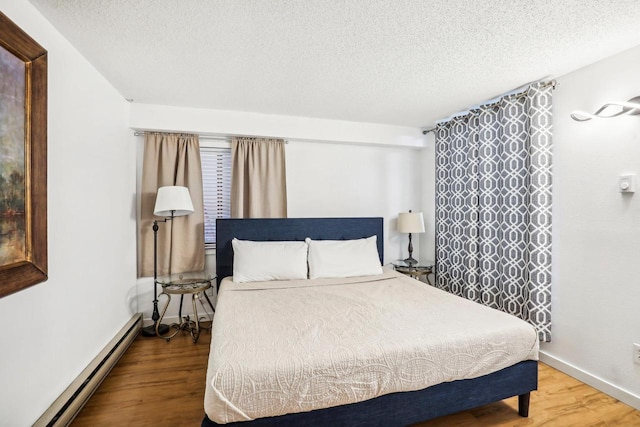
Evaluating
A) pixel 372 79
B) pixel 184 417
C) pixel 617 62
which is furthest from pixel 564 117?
pixel 184 417

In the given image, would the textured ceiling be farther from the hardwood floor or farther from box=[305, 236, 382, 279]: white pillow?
the hardwood floor

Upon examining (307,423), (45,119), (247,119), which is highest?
(247,119)

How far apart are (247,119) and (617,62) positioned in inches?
127

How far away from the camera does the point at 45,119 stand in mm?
1687

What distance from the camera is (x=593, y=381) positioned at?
2.30m

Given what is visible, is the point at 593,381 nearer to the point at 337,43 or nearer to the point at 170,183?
the point at 337,43

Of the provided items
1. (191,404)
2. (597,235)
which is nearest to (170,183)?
(191,404)

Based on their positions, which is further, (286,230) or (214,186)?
(214,186)

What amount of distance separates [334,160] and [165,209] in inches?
81.9

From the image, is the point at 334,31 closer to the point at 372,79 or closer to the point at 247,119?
the point at 372,79

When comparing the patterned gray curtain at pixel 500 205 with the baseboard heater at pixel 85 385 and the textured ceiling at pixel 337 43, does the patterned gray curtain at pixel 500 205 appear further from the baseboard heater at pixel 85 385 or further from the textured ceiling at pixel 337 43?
the baseboard heater at pixel 85 385

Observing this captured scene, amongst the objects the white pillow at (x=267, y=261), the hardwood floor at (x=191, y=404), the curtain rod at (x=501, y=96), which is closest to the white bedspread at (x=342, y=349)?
the hardwood floor at (x=191, y=404)

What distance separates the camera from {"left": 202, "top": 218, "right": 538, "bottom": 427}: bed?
143 cm

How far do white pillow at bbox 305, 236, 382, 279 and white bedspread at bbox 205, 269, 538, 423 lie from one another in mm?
768
